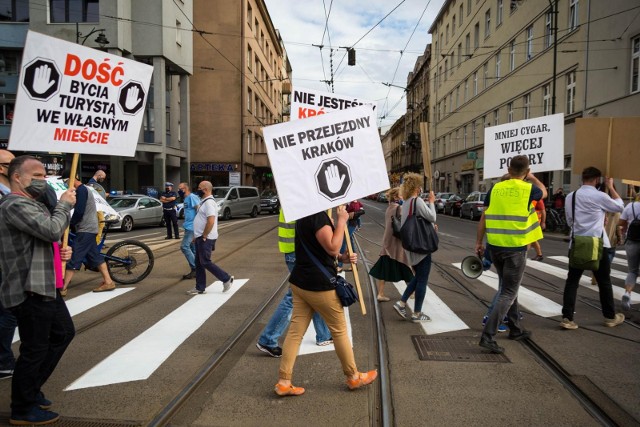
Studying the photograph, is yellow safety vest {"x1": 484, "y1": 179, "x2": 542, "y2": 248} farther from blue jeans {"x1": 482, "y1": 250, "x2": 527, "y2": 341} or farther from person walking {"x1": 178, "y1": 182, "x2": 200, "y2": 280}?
person walking {"x1": 178, "y1": 182, "x2": 200, "y2": 280}

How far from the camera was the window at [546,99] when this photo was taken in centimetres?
2638

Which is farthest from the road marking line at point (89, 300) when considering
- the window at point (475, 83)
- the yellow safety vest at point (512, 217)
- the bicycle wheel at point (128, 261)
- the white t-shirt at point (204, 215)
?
the window at point (475, 83)

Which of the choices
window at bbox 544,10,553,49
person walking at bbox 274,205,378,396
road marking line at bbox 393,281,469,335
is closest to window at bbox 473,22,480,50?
window at bbox 544,10,553,49

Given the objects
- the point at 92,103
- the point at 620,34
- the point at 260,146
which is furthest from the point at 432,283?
the point at 260,146

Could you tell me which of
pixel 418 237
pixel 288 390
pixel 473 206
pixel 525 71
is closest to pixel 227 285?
pixel 418 237

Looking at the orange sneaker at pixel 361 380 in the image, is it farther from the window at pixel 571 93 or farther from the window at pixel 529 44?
the window at pixel 529 44

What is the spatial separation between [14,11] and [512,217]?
3357 cm

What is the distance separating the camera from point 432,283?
8453 mm

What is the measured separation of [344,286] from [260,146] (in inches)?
1882

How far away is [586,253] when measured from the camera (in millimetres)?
5473

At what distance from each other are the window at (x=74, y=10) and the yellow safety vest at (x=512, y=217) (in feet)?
97.3

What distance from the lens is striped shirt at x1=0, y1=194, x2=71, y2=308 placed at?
10.5 feet

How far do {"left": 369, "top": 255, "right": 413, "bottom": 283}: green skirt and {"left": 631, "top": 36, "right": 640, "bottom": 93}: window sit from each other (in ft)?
58.5

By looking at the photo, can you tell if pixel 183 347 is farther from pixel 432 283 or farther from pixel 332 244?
pixel 432 283
